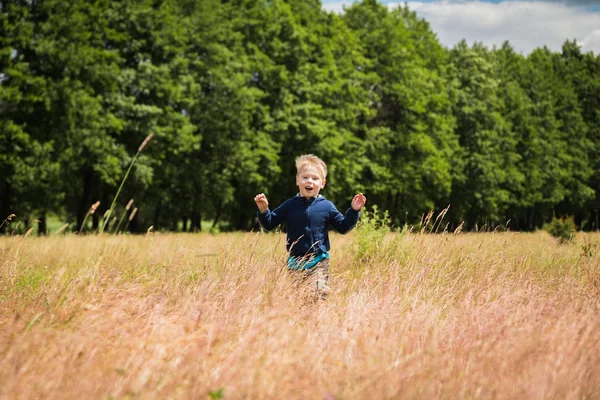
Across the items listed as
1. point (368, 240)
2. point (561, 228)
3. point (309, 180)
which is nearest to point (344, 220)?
point (309, 180)

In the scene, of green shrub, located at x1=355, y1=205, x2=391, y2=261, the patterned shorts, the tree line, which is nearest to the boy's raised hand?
the patterned shorts

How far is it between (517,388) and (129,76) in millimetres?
20143

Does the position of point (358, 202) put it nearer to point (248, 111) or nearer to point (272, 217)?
point (272, 217)

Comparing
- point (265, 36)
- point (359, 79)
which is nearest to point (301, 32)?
point (265, 36)

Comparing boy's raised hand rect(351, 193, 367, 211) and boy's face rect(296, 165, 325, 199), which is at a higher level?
boy's face rect(296, 165, 325, 199)

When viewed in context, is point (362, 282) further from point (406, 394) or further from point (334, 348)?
point (406, 394)

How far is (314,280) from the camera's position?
490 cm

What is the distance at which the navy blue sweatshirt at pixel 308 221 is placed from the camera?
511 centimetres

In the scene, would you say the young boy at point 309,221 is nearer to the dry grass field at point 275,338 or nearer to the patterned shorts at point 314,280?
the patterned shorts at point 314,280

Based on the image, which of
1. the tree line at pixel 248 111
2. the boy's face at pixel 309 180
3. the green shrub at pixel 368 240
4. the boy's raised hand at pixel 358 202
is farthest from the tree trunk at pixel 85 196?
the boy's raised hand at pixel 358 202

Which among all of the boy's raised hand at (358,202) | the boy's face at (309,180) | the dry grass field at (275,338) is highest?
the boy's face at (309,180)

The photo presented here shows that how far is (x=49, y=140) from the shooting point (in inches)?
707

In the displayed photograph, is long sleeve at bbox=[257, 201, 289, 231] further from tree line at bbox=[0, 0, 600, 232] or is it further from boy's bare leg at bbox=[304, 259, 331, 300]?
tree line at bbox=[0, 0, 600, 232]

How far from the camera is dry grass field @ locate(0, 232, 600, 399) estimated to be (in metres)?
2.71
